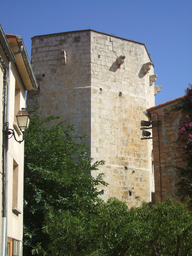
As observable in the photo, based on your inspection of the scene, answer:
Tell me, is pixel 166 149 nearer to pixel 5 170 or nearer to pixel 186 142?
pixel 186 142

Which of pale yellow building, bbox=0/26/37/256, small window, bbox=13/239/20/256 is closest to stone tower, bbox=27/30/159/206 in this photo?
pale yellow building, bbox=0/26/37/256

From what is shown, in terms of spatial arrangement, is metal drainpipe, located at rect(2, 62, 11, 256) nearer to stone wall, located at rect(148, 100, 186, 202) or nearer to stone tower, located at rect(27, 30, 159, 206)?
stone wall, located at rect(148, 100, 186, 202)

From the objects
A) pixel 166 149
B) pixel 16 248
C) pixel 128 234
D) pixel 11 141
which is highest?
pixel 11 141

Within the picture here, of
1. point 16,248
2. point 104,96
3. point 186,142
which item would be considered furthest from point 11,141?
point 104,96

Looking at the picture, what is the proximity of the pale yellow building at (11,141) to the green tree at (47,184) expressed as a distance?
4963 mm

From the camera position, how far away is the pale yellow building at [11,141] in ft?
32.1

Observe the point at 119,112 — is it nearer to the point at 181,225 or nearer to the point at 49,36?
the point at 49,36

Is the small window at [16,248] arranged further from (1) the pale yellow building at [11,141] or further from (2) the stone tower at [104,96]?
(2) the stone tower at [104,96]

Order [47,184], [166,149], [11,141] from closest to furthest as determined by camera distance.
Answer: [11,141] < [47,184] < [166,149]

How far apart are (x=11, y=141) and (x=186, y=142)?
8600 millimetres

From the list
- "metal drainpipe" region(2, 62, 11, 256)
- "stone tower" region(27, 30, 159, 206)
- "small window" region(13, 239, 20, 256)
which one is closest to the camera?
"metal drainpipe" region(2, 62, 11, 256)

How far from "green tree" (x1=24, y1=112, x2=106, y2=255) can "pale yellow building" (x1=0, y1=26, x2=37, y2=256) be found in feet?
16.3

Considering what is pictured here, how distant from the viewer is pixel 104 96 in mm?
22812

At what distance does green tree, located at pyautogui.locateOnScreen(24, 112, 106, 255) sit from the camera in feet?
55.6
